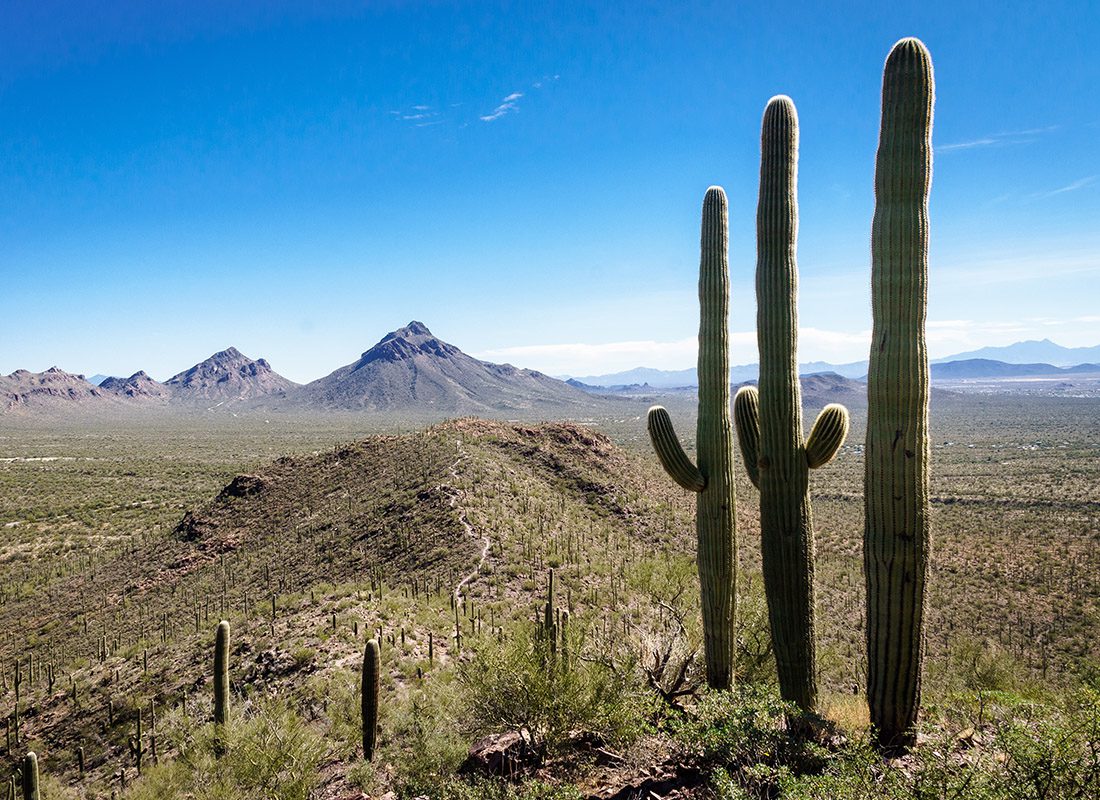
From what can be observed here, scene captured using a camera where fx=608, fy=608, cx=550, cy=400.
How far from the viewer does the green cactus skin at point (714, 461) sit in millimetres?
9680

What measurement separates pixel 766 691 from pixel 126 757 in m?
15.2

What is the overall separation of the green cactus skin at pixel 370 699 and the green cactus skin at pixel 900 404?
9.03 m

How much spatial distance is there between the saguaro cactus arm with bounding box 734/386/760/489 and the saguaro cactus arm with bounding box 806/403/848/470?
890 millimetres

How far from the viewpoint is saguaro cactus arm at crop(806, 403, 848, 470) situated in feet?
28.1

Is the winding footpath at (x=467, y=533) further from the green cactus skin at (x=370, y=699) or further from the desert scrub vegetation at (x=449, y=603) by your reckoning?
the green cactus skin at (x=370, y=699)

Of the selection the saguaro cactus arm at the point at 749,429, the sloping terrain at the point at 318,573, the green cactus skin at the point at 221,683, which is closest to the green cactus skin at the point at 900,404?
the saguaro cactus arm at the point at 749,429

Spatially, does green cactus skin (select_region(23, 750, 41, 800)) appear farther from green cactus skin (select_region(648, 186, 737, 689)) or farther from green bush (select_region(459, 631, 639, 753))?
green cactus skin (select_region(648, 186, 737, 689))

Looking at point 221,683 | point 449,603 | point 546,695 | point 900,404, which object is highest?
point 900,404

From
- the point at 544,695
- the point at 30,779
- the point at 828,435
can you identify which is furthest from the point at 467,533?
the point at 828,435

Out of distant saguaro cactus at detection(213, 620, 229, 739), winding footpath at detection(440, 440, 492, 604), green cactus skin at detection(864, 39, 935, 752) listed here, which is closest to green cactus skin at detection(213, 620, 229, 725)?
distant saguaro cactus at detection(213, 620, 229, 739)

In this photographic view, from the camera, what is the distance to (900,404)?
7.46 meters

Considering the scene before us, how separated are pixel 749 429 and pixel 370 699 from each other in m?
9.15

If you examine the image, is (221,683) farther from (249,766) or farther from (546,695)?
(546,695)

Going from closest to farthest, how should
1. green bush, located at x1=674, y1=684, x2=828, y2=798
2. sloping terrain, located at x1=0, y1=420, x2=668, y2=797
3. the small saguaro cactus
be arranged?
green bush, located at x1=674, y1=684, x2=828, y2=798 → the small saguaro cactus → sloping terrain, located at x1=0, y1=420, x2=668, y2=797
